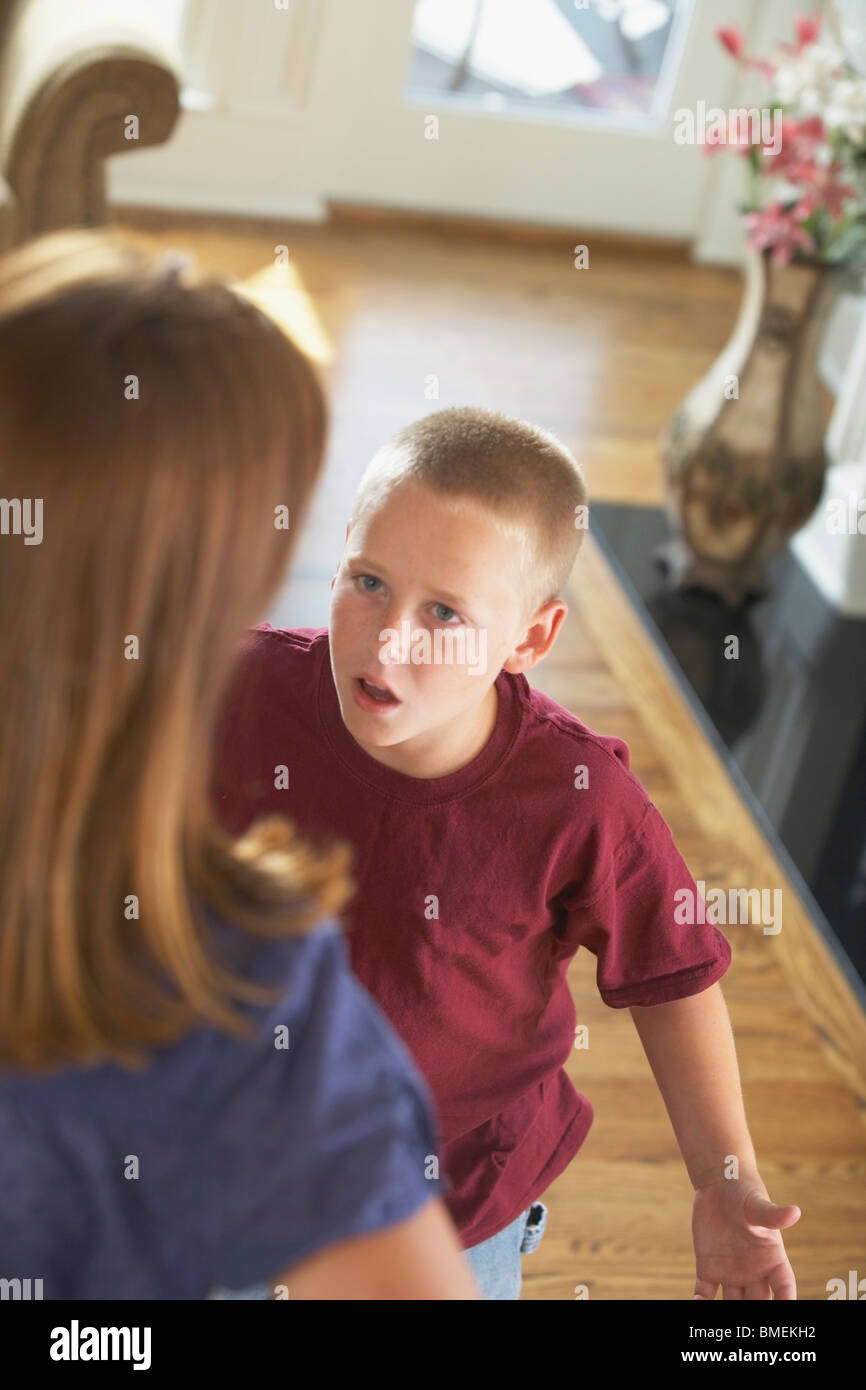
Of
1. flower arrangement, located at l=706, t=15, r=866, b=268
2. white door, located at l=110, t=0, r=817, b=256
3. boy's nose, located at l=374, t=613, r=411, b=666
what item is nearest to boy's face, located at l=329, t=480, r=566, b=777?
boy's nose, located at l=374, t=613, r=411, b=666

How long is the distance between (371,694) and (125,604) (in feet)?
1.92

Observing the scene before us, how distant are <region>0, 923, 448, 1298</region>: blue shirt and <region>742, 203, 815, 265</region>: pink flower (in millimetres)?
2462

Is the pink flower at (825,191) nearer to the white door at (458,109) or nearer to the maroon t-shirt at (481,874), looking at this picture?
the maroon t-shirt at (481,874)

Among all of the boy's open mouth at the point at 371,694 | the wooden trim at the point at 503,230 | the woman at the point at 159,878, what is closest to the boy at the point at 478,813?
the boy's open mouth at the point at 371,694

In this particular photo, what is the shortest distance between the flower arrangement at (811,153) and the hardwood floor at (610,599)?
0.75 meters

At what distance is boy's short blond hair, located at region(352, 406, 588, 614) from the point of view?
48.1 inches

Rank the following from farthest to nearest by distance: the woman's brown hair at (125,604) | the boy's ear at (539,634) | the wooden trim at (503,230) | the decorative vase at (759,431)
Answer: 1. the wooden trim at (503,230)
2. the decorative vase at (759,431)
3. the boy's ear at (539,634)
4. the woman's brown hair at (125,604)

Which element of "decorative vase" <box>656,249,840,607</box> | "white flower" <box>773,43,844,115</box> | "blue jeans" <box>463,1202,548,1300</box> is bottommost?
"blue jeans" <box>463,1202,548,1300</box>

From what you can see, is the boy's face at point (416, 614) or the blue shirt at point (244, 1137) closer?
the blue shirt at point (244, 1137)

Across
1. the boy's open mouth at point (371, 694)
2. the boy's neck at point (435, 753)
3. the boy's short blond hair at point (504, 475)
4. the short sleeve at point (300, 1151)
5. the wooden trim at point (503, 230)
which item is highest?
the wooden trim at point (503, 230)

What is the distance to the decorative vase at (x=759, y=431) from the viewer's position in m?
3.02

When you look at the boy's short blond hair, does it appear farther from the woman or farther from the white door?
the white door

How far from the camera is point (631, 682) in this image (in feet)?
9.82

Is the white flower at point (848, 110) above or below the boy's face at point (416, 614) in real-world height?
above
